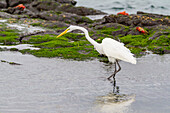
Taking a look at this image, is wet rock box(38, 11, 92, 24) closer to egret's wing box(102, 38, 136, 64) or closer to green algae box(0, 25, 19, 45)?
green algae box(0, 25, 19, 45)

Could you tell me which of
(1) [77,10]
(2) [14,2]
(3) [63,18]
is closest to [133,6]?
(1) [77,10]

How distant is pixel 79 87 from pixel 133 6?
157 feet

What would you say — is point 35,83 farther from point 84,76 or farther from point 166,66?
point 166,66

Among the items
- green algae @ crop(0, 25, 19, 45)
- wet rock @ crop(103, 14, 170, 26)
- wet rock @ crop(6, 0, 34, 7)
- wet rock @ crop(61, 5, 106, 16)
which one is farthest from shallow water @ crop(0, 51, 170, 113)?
wet rock @ crop(6, 0, 34, 7)

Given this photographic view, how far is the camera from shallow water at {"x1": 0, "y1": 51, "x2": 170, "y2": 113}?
935cm

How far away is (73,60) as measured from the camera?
15.8 m

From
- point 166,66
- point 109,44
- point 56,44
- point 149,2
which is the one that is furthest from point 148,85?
point 149,2

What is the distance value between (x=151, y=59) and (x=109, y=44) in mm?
4542

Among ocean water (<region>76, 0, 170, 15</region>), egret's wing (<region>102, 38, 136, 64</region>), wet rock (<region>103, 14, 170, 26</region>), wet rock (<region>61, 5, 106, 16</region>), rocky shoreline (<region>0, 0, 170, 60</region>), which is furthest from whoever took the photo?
ocean water (<region>76, 0, 170, 15</region>)

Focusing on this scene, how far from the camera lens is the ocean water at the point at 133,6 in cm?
5250

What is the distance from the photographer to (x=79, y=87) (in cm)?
1130

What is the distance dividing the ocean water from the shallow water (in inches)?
1470

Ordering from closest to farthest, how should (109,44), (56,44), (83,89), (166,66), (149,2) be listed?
1. (83,89)
2. (109,44)
3. (166,66)
4. (56,44)
5. (149,2)

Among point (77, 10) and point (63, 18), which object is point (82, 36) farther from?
point (77, 10)
